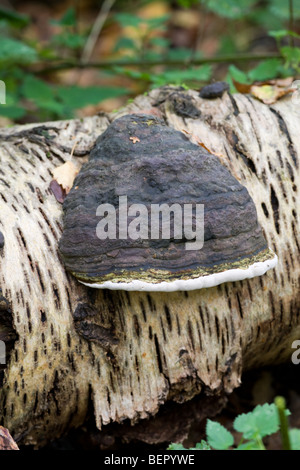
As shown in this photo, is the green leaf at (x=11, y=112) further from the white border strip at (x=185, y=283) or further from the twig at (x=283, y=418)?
the twig at (x=283, y=418)

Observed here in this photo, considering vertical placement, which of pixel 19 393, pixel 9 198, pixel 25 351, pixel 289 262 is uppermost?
pixel 9 198

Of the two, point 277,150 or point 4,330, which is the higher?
point 277,150

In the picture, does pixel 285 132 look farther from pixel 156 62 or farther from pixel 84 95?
pixel 156 62

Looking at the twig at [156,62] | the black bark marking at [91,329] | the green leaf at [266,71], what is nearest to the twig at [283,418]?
the black bark marking at [91,329]

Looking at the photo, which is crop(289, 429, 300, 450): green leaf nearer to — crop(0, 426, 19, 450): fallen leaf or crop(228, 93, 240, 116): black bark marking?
crop(0, 426, 19, 450): fallen leaf

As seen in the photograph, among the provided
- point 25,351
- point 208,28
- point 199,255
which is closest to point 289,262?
point 199,255

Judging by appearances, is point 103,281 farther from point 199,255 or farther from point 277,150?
point 277,150

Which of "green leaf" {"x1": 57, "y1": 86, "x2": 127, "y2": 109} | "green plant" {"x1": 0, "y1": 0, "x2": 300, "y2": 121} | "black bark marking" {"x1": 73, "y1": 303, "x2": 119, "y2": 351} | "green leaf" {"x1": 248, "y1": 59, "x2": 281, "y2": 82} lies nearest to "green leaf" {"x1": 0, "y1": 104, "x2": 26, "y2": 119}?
"green plant" {"x1": 0, "y1": 0, "x2": 300, "y2": 121}
